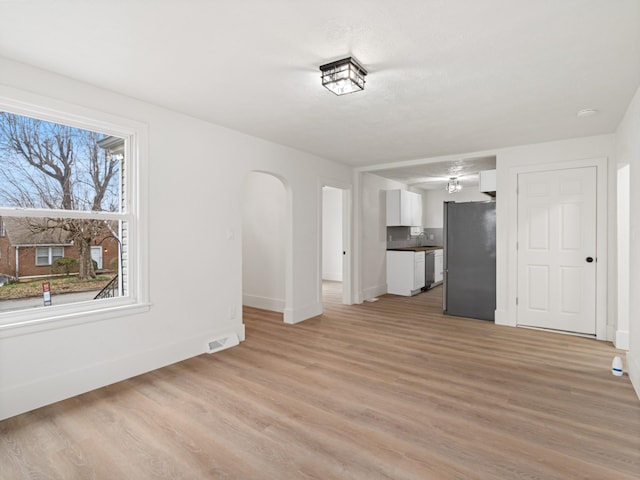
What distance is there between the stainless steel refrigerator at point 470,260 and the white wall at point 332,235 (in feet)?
14.4

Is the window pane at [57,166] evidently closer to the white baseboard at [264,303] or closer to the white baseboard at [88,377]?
the white baseboard at [88,377]

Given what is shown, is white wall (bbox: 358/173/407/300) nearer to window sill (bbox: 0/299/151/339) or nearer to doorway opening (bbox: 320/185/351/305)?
doorway opening (bbox: 320/185/351/305)

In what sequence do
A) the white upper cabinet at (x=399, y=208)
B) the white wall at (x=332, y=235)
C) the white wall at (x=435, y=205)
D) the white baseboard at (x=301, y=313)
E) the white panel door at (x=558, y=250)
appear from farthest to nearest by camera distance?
the white wall at (x=332, y=235) < the white wall at (x=435, y=205) < the white upper cabinet at (x=399, y=208) < the white baseboard at (x=301, y=313) < the white panel door at (x=558, y=250)

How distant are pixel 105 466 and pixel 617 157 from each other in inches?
215

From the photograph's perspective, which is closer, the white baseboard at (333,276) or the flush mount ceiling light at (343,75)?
the flush mount ceiling light at (343,75)

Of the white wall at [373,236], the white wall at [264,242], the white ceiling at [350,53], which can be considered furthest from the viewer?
the white wall at [373,236]

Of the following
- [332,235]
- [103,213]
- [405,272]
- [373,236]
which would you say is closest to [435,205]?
[332,235]

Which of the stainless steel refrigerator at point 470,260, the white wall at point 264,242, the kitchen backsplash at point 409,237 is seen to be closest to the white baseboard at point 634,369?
the stainless steel refrigerator at point 470,260

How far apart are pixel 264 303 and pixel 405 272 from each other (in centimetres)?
295

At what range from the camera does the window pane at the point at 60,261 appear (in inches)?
98.8

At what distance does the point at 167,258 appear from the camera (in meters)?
3.28

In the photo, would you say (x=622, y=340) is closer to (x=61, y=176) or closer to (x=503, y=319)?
(x=503, y=319)

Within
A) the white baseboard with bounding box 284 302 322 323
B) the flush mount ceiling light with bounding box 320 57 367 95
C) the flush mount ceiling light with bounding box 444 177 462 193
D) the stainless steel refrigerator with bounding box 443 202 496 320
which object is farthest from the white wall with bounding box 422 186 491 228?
the flush mount ceiling light with bounding box 320 57 367 95

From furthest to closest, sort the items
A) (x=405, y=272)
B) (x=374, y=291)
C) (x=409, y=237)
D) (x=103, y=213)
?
(x=409, y=237) < (x=405, y=272) < (x=374, y=291) < (x=103, y=213)
